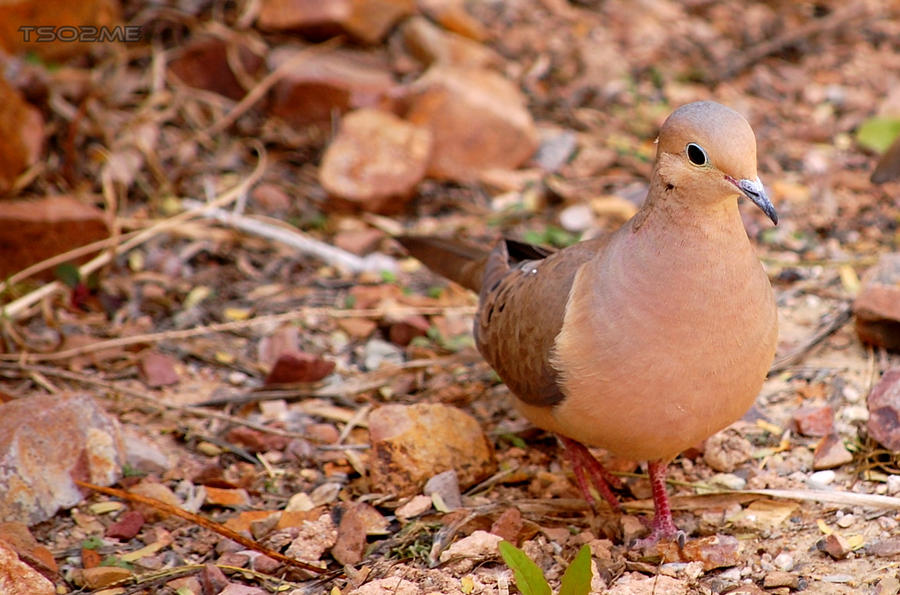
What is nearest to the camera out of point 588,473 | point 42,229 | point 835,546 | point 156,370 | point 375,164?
point 835,546

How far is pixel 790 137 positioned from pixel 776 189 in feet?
2.05

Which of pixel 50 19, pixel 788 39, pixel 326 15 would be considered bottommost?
pixel 50 19

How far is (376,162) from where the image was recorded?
520cm

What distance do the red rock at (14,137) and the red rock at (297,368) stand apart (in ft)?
5.44

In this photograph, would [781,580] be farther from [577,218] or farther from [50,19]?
[50,19]

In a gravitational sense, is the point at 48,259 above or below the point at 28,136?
below

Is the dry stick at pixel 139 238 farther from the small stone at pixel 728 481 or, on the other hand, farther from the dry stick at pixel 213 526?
the small stone at pixel 728 481

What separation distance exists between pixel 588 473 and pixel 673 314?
2.80ft

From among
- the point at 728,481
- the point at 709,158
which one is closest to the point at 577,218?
the point at 728,481

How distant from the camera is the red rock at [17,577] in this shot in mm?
2748

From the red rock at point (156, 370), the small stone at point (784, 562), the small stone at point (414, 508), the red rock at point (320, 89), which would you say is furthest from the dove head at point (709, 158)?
the red rock at point (320, 89)

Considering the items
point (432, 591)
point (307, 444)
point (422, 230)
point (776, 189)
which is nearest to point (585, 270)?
point (432, 591)

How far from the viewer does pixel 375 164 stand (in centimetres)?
520

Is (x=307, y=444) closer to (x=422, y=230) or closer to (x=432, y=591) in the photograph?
(x=432, y=591)
